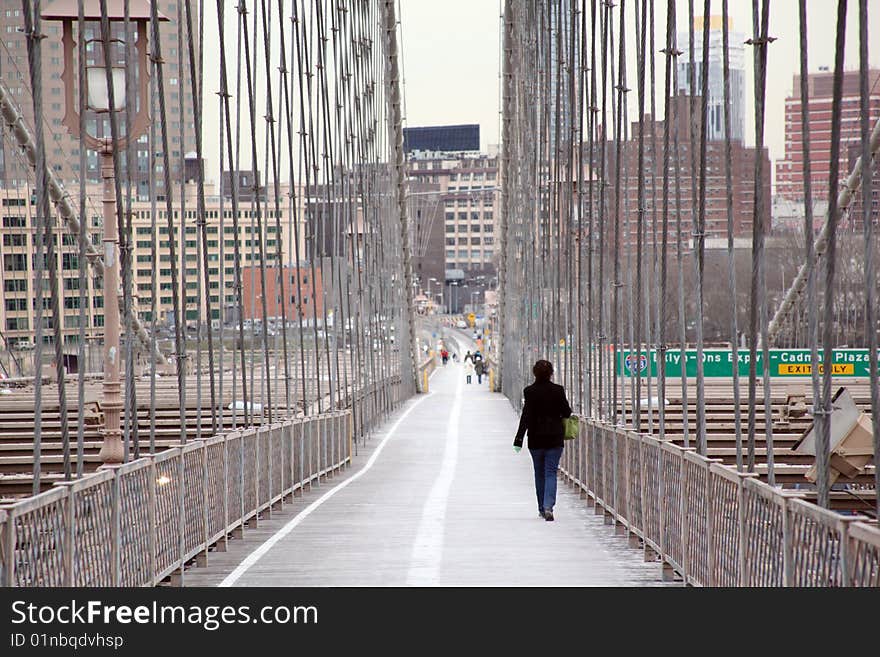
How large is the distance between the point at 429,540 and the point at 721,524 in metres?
3.88

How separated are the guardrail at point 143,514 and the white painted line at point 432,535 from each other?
1.51 metres

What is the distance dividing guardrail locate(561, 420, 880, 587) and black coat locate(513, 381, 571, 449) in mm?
563

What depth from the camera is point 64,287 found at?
30.3 metres

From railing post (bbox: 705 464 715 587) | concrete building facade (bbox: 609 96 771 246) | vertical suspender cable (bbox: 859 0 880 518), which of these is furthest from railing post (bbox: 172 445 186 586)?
concrete building facade (bbox: 609 96 771 246)

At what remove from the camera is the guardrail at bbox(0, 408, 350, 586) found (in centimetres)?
637

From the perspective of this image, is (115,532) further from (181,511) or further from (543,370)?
(543,370)

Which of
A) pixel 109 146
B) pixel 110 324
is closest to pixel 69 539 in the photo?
pixel 110 324

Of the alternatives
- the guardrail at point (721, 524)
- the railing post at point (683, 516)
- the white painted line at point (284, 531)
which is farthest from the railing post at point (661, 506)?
the white painted line at point (284, 531)

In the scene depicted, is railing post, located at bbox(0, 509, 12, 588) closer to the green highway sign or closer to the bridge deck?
the bridge deck

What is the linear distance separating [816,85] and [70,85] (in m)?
15.4

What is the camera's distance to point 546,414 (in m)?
12.8

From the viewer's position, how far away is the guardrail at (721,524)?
541 centimetres
